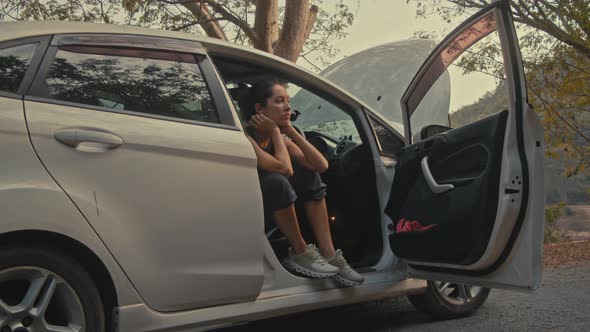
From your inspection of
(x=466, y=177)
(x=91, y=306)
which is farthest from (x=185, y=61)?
(x=466, y=177)

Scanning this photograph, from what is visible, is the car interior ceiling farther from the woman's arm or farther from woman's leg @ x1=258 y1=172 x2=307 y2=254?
woman's leg @ x1=258 y1=172 x2=307 y2=254

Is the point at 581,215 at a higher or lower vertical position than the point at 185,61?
lower

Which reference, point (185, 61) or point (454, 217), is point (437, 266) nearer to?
point (454, 217)

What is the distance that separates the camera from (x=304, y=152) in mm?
3375

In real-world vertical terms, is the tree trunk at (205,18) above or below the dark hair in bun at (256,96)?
above

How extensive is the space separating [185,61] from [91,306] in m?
1.26

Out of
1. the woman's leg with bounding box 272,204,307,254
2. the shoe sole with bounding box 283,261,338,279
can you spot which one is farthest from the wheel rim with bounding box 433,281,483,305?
the woman's leg with bounding box 272,204,307,254

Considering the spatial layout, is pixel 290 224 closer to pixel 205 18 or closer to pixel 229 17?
pixel 229 17

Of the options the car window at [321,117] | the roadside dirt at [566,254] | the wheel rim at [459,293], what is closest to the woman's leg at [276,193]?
the car window at [321,117]

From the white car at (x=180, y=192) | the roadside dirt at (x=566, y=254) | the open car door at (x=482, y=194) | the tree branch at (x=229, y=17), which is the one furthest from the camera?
the tree branch at (x=229, y=17)

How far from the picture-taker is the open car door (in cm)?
291

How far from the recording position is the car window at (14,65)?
227cm

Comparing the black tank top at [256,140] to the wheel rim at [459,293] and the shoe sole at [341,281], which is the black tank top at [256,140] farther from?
the wheel rim at [459,293]

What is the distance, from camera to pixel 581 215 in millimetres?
25453
